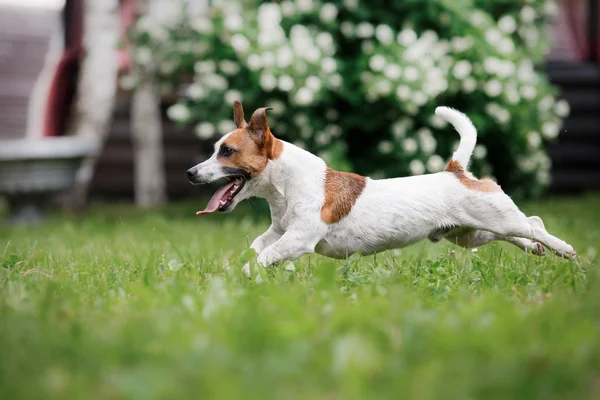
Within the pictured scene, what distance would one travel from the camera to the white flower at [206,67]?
6.59m

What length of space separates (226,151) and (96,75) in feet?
17.0

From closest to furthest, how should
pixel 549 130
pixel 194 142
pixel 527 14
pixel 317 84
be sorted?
pixel 317 84 < pixel 549 130 < pixel 527 14 < pixel 194 142

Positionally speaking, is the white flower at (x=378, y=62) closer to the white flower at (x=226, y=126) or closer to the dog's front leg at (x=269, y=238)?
the white flower at (x=226, y=126)

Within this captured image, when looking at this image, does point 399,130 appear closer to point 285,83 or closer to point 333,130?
point 333,130

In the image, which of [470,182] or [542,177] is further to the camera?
[542,177]

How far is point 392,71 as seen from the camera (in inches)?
249

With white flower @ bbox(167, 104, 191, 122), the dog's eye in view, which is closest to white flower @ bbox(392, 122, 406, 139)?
white flower @ bbox(167, 104, 191, 122)

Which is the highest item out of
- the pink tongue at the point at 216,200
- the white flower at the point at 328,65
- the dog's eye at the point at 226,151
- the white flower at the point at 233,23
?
the white flower at the point at 233,23

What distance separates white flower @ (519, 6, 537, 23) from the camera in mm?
7879

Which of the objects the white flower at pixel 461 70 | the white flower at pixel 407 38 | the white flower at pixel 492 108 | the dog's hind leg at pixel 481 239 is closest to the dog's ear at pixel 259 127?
the dog's hind leg at pixel 481 239

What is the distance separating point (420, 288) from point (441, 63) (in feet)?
14.2

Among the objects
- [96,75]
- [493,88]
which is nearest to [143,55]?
[96,75]

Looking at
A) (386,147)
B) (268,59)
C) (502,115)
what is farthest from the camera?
(502,115)

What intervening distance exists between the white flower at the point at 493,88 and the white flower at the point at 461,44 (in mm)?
404
